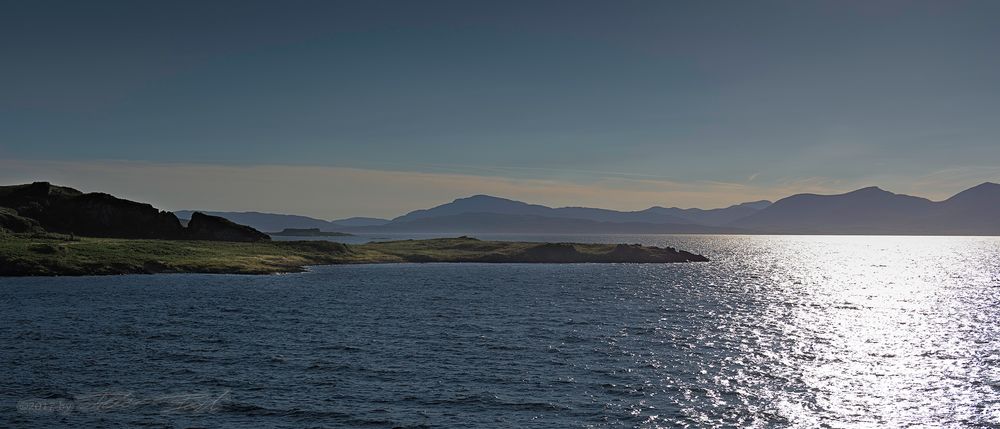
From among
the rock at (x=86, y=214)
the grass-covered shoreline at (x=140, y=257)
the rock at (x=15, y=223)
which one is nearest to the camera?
the grass-covered shoreline at (x=140, y=257)

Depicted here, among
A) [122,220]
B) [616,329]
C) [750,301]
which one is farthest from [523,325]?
[122,220]

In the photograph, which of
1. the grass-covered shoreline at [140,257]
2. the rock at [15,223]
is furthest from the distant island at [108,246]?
the rock at [15,223]

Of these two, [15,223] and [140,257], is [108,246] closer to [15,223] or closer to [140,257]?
[140,257]

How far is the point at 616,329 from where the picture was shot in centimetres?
7319

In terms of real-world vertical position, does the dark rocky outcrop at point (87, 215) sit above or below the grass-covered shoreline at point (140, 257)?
above

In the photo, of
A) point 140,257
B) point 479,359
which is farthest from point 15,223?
point 479,359

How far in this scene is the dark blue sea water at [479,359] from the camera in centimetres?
3994

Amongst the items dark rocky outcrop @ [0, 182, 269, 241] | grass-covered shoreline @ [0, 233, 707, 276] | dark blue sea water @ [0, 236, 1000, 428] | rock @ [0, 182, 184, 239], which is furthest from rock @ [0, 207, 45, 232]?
dark blue sea water @ [0, 236, 1000, 428]

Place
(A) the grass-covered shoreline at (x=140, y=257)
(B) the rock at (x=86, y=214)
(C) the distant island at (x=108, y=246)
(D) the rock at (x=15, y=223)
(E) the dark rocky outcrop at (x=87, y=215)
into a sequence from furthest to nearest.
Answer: (B) the rock at (x=86, y=214), (E) the dark rocky outcrop at (x=87, y=215), (D) the rock at (x=15, y=223), (C) the distant island at (x=108, y=246), (A) the grass-covered shoreline at (x=140, y=257)

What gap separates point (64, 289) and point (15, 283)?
52.3 feet

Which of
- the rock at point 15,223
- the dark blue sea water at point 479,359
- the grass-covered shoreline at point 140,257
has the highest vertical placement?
the rock at point 15,223

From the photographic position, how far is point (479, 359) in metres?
55.4

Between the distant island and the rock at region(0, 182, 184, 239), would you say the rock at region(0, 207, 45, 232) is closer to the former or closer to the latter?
the distant island

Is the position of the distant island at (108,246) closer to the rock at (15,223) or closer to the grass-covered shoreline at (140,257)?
the grass-covered shoreline at (140,257)
